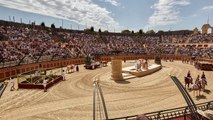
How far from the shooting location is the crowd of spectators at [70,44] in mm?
38000

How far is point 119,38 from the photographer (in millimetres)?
78125

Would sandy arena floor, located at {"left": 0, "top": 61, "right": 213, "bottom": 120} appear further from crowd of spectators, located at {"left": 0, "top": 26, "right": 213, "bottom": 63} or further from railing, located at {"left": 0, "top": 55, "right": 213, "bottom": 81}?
crowd of spectators, located at {"left": 0, "top": 26, "right": 213, "bottom": 63}

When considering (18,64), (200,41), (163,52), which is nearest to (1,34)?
(18,64)

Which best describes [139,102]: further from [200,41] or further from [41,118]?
[200,41]

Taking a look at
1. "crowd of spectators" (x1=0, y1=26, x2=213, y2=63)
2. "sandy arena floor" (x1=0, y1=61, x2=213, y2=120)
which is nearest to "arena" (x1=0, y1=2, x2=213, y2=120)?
"sandy arena floor" (x1=0, y1=61, x2=213, y2=120)

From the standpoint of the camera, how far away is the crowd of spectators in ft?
125

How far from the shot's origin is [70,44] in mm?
56375

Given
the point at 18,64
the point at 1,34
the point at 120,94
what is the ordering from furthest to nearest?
the point at 1,34 → the point at 18,64 → the point at 120,94

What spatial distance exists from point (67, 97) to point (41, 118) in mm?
4932

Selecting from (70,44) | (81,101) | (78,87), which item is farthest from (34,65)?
(70,44)

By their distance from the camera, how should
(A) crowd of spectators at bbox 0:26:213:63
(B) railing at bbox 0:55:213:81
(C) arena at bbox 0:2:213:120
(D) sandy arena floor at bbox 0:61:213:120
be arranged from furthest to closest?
(A) crowd of spectators at bbox 0:26:213:63
(B) railing at bbox 0:55:213:81
(D) sandy arena floor at bbox 0:61:213:120
(C) arena at bbox 0:2:213:120

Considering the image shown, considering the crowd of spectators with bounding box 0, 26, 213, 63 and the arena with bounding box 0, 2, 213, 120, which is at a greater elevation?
the crowd of spectators with bounding box 0, 26, 213, 63

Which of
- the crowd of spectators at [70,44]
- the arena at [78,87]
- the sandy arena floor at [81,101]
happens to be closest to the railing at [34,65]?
the arena at [78,87]

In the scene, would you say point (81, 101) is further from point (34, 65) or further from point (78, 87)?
point (34, 65)
